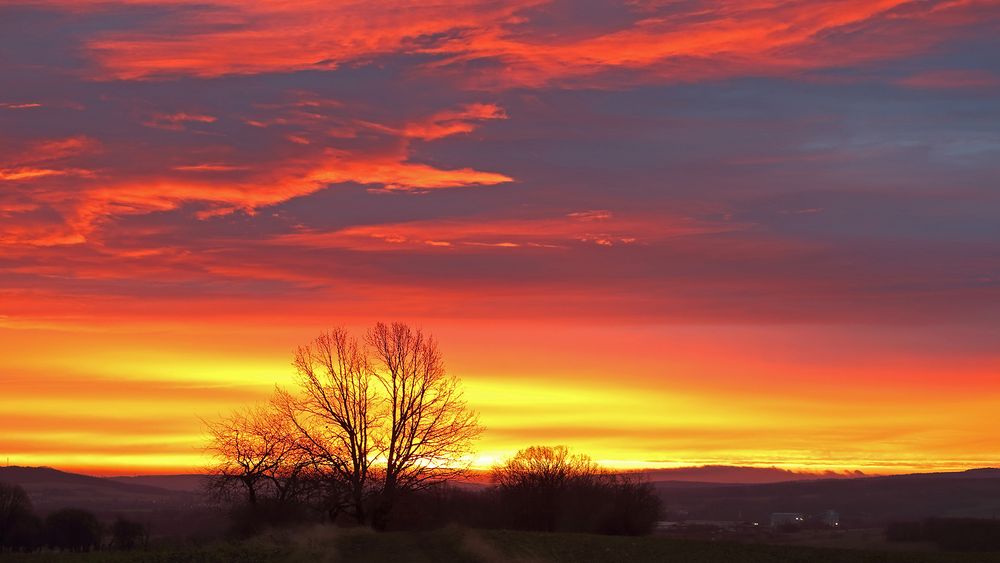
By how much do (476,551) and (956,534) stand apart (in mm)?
48338

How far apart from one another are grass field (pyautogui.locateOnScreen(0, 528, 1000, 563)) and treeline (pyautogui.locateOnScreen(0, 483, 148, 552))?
31617 mm

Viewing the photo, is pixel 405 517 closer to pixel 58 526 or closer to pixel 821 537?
pixel 58 526

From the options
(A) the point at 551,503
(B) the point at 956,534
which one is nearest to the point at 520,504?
(A) the point at 551,503

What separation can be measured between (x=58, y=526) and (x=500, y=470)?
31.9m

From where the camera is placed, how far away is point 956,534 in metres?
77.6

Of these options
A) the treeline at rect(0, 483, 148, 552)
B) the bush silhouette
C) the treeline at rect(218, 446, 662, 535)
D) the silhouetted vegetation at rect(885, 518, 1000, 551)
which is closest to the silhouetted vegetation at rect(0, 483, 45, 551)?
the treeline at rect(0, 483, 148, 552)

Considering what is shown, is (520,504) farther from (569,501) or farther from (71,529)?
(71,529)

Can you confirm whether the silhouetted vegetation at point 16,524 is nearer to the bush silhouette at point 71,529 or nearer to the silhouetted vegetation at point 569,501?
the bush silhouette at point 71,529

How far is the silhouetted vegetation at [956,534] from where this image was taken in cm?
7269

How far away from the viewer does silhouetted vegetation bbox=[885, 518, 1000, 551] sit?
72.7m

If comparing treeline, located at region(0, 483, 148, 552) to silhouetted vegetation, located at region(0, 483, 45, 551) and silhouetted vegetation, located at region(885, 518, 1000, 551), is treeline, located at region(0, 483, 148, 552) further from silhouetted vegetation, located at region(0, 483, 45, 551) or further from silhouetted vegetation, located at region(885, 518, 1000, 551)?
silhouetted vegetation, located at region(885, 518, 1000, 551)

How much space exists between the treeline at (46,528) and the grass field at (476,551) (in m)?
31.6

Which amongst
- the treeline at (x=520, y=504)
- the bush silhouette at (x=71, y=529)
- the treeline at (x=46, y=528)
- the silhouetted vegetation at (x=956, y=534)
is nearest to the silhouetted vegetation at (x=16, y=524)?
the treeline at (x=46, y=528)

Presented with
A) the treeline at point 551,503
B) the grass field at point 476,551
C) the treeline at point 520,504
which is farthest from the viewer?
the treeline at point 551,503
